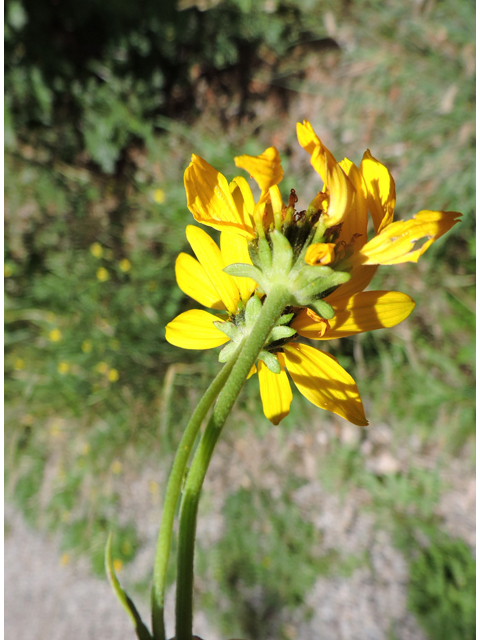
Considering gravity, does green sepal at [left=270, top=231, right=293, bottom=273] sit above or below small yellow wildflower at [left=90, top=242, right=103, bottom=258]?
below

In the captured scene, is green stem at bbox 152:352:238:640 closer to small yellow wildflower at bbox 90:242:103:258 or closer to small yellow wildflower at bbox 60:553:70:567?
small yellow wildflower at bbox 90:242:103:258

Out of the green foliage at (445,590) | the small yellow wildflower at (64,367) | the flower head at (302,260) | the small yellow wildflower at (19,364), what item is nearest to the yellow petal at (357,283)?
the flower head at (302,260)

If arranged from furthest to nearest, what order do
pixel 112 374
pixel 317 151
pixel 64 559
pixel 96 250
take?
1. pixel 64 559
2. pixel 96 250
3. pixel 112 374
4. pixel 317 151

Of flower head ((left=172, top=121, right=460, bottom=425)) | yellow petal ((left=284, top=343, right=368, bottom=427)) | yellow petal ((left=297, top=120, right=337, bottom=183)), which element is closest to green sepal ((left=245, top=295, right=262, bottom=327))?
flower head ((left=172, top=121, right=460, bottom=425))

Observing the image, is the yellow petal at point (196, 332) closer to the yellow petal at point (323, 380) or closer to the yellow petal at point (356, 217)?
the yellow petal at point (323, 380)

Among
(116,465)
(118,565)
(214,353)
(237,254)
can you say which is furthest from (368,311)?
(118,565)

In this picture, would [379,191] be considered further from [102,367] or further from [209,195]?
[102,367]
